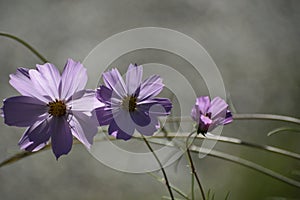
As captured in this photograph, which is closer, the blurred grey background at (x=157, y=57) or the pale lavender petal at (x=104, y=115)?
the pale lavender petal at (x=104, y=115)

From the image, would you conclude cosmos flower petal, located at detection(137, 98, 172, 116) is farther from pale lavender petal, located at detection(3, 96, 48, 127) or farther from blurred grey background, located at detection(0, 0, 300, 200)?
blurred grey background, located at detection(0, 0, 300, 200)

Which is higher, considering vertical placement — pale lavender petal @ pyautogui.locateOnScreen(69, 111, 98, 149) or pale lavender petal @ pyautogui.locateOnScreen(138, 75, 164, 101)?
pale lavender petal @ pyautogui.locateOnScreen(138, 75, 164, 101)

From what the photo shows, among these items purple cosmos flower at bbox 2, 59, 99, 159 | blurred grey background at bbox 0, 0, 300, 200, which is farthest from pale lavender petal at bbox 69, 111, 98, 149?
blurred grey background at bbox 0, 0, 300, 200

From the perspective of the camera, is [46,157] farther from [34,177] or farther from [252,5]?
[252,5]

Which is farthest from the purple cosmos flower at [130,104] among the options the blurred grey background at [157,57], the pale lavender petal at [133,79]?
the blurred grey background at [157,57]

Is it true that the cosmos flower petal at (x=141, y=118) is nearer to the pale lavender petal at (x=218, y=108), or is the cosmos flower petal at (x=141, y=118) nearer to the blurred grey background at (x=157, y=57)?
the pale lavender petal at (x=218, y=108)

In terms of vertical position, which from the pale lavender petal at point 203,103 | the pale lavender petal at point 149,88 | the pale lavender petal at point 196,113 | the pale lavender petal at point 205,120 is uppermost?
the pale lavender petal at point 149,88
